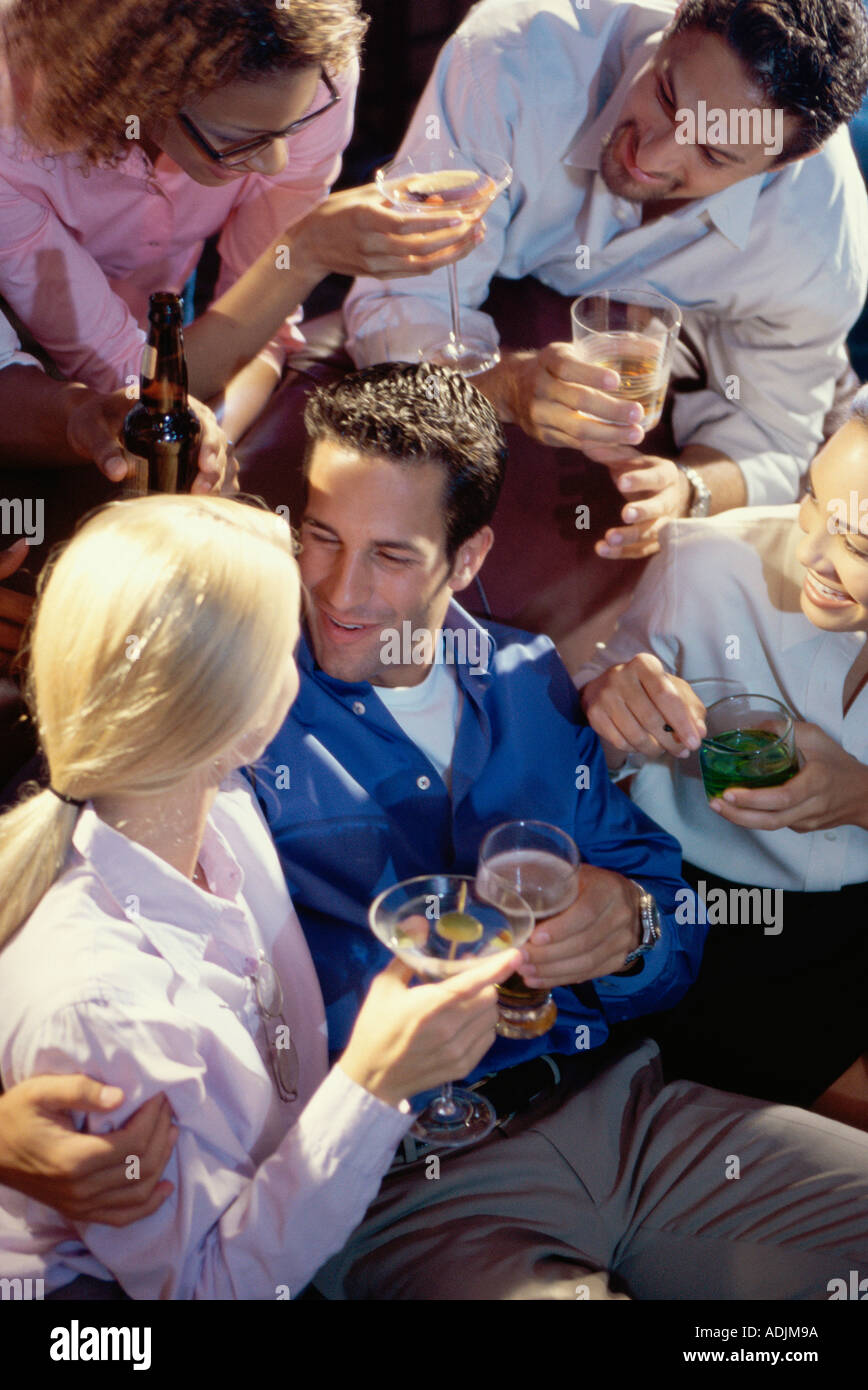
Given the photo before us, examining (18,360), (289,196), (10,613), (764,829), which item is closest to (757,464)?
(764,829)

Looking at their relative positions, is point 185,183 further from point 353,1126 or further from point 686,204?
point 353,1126

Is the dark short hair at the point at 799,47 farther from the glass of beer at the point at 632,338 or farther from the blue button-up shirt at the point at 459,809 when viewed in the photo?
the blue button-up shirt at the point at 459,809

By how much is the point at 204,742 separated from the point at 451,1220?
94 centimetres

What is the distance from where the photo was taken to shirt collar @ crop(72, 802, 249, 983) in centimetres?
158

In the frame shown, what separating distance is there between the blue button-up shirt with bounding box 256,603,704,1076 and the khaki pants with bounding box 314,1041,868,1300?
170mm

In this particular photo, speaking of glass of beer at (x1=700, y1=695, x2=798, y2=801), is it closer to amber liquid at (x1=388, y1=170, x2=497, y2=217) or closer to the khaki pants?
the khaki pants

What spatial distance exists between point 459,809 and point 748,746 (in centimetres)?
54

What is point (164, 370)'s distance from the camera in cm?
211

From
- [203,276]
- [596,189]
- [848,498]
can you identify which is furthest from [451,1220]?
[203,276]

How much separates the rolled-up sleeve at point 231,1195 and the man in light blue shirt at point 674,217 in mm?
1456

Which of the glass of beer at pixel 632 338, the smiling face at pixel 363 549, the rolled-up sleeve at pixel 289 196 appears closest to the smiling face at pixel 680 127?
the glass of beer at pixel 632 338

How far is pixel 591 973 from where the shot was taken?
2.01m
